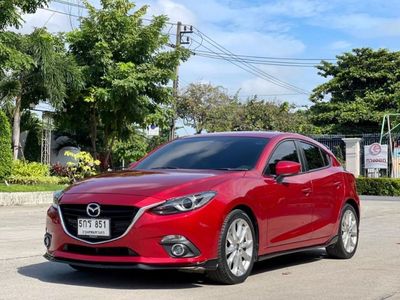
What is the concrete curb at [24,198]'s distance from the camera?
17.8m

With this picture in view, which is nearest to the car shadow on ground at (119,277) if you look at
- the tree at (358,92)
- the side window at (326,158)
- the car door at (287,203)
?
the car door at (287,203)

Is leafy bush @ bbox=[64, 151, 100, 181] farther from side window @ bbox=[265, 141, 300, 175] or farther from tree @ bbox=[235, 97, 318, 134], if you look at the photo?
tree @ bbox=[235, 97, 318, 134]

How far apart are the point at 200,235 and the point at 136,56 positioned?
715 inches

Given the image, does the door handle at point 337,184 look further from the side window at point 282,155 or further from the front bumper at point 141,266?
the front bumper at point 141,266

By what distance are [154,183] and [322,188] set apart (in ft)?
8.73

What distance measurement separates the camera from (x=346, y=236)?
852 centimetres

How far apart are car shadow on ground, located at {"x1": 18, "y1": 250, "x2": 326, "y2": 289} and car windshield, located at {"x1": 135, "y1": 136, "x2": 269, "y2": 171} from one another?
3.93 feet

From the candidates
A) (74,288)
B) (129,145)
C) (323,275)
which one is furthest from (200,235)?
(129,145)

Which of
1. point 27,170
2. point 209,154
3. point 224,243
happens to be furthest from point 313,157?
point 27,170

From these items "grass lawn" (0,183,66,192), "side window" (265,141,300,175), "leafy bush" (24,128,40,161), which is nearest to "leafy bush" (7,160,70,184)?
"grass lawn" (0,183,66,192)

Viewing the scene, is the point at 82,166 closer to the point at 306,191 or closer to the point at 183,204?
the point at 306,191

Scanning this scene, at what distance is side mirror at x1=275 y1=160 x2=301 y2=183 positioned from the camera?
693cm

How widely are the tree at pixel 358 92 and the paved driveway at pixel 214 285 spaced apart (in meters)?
34.6

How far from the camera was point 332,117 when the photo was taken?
43.9 metres
